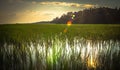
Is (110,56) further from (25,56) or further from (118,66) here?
(25,56)

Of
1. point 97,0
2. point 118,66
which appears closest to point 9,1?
point 97,0

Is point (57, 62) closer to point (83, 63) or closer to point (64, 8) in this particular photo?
point (83, 63)

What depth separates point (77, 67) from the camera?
2646 mm

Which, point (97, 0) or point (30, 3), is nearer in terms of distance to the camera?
point (30, 3)

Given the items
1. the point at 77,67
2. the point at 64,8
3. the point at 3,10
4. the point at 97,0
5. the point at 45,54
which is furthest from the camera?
the point at 97,0

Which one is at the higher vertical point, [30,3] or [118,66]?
[30,3]

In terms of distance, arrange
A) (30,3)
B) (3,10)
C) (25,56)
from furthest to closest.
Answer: (30,3), (3,10), (25,56)

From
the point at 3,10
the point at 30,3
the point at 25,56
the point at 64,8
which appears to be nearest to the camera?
the point at 25,56

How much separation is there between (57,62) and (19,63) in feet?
1.76

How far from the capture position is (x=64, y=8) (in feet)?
22.2

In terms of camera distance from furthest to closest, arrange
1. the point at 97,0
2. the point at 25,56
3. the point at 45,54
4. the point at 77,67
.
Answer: the point at 97,0
the point at 45,54
the point at 25,56
the point at 77,67

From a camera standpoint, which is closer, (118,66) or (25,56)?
(118,66)

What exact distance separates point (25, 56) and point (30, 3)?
11.9ft

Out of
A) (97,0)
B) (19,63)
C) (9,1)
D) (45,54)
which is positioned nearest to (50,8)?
(9,1)
